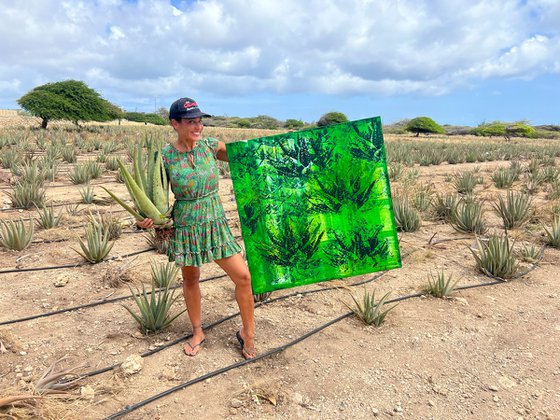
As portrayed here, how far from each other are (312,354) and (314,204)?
1.21 metres

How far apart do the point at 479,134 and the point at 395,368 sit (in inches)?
2828

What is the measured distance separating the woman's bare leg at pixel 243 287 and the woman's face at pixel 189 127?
0.88 m

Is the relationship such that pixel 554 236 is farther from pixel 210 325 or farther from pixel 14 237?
pixel 14 237

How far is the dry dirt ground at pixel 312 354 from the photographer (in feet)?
8.89

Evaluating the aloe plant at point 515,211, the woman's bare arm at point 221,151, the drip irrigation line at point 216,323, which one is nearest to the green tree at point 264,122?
the aloe plant at point 515,211

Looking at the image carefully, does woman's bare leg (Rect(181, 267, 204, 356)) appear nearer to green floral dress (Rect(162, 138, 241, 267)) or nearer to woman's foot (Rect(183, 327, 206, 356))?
woman's foot (Rect(183, 327, 206, 356))

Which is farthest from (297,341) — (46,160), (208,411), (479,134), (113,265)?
(479,134)

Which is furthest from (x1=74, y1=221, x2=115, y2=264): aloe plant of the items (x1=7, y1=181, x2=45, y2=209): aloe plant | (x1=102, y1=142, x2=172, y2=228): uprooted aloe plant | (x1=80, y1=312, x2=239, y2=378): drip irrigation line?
(x1=7, y1=181, x2=45, y2=209): aloe plant

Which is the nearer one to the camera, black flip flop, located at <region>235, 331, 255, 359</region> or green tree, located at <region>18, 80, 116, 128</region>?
black flip flop, located at <region>235, 331, 255, 359</region>

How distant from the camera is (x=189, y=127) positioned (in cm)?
274

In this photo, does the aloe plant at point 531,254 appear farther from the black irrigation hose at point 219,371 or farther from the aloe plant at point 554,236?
the black irrigation hose at point 219,371

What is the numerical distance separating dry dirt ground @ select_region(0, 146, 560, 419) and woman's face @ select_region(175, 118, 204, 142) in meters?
1.68

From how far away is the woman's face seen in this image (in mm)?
2734

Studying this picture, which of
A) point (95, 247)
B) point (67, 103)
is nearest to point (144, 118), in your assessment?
point (67, 103)
